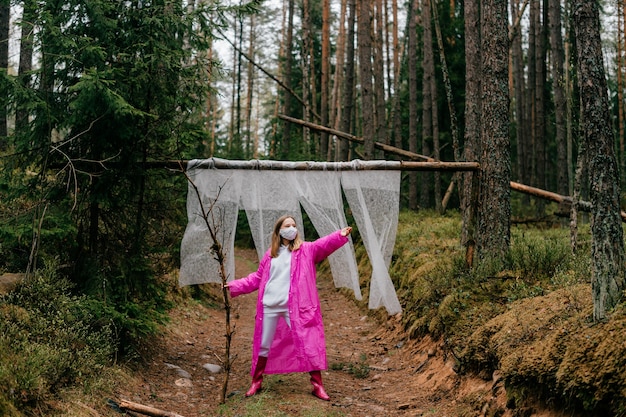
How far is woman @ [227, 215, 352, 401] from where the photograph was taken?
5.71 meters

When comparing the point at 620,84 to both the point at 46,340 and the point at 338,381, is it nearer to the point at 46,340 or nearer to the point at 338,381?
the point at 338,381

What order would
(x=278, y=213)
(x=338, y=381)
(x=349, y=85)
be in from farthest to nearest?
1. (x=349, y=85)
2. (x=338, y=381)
3. (x=278, y=213)

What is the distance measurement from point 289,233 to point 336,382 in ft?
6.54

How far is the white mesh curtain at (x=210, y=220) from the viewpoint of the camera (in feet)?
20.9

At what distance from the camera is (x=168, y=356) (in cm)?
708

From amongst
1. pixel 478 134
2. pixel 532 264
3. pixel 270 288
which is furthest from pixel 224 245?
pixel 478 134

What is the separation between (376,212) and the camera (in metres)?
6.62

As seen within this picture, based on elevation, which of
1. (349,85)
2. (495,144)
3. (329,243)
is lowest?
(329,243)

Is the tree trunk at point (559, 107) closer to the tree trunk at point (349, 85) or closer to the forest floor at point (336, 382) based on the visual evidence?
the tree trunk at point (349, 85)

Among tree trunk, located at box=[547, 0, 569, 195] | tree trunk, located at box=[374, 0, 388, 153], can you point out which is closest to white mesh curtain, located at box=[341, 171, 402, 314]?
tree trunk, located at box=[547, 0, 569, 195]

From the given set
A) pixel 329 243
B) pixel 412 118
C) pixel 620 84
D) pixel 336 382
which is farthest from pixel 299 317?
pixel 620 84

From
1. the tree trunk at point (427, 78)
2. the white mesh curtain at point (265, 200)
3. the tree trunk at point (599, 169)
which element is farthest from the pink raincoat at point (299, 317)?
the tree trunk at point (427, 78)

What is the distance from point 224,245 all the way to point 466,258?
3.18 m

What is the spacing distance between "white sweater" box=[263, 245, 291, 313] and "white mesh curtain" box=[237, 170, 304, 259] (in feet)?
1.67
